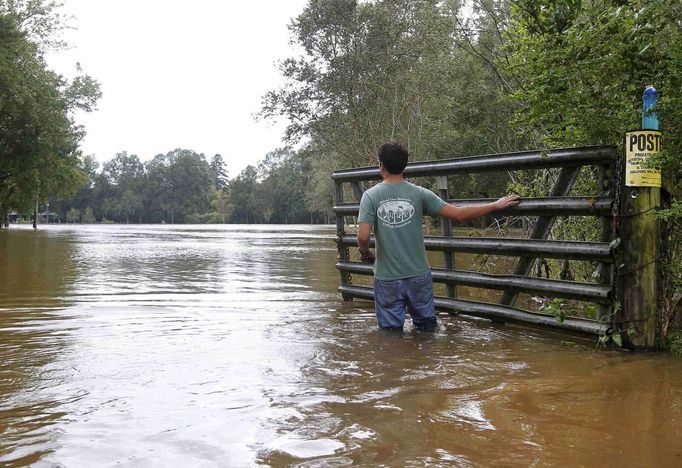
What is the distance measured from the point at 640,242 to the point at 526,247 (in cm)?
109

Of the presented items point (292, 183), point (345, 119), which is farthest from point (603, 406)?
point (292, 183)

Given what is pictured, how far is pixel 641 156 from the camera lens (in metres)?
4.27

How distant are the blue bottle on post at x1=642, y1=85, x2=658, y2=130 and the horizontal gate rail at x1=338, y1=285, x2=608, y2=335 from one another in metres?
1.52

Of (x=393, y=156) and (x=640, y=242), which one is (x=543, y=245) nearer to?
(x=640, y=242)

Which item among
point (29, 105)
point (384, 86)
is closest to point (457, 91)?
point (384, 86)

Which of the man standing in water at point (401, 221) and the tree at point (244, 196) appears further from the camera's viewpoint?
the tree at point (244, 196)

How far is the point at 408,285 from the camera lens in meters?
5.17

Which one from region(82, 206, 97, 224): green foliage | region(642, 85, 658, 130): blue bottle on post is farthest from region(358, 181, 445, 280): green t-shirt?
region(82, 206, 97, 224): green foliage

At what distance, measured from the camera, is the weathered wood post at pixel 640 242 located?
429 cm

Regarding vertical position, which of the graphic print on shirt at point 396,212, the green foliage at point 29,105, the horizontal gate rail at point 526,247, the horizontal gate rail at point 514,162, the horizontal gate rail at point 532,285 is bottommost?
the horizontal gate rail at point 532,285

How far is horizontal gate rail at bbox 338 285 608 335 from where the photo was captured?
4.79 metres

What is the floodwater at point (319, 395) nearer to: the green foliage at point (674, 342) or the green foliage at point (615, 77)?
the green foliage at point (674, 342)

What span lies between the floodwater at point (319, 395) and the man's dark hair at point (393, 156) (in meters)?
1.49

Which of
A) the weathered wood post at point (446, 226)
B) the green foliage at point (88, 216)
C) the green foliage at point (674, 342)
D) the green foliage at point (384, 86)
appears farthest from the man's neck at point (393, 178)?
the green foliage at point (88, 216)
